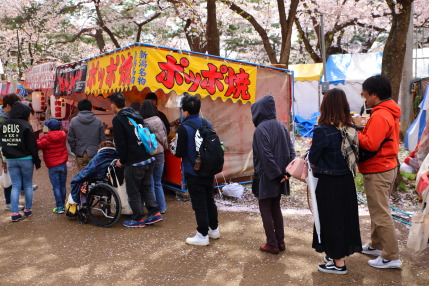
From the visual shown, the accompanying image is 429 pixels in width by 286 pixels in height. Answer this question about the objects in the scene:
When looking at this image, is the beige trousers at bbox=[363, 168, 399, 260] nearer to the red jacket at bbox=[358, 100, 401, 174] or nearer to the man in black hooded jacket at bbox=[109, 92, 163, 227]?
the red jacket at bbox=[358, 100, 401, 174]

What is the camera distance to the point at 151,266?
4254 millimetres

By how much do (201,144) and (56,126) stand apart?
283 cm

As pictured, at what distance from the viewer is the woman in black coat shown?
4.21 meters

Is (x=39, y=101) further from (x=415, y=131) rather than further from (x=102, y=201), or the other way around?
(x=415, y=131)

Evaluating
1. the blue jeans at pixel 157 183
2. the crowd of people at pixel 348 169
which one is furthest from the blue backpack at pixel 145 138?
the crowd of people at pixel 348 169

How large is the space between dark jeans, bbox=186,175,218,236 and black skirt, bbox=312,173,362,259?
1.41m

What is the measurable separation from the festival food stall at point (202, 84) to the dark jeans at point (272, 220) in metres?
2.68

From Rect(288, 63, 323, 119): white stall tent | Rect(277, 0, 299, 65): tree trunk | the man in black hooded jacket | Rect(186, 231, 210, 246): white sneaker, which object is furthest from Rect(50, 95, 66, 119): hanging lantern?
Result: Rect(288, 63, 323, 119): white stall tent

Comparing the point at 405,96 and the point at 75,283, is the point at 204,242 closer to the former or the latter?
the point at 75,283

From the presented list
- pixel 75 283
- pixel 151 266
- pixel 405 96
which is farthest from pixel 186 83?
pixel 405 96

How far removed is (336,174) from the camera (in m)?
3.69

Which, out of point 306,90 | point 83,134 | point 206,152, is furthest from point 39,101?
point 306,90

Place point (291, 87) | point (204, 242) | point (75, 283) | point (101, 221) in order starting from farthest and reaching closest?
point (291, 87) < point (101, 221) < point (204, 242) < point (75, 283)

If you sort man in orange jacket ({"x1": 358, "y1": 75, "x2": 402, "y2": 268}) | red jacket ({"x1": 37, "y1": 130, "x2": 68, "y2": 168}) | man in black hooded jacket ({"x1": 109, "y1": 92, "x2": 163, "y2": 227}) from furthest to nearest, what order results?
red jacket ({"x1": 37, "y1": 130, "x2": 68, "y2": 168}) < man in black hooded jacket ({"x1": 109, "y1": 92, "x2": 163, "y2": 227}) < man in orange jacket ({"x1": 358, "y1": 75, "x2": 402, "y2": 268})
